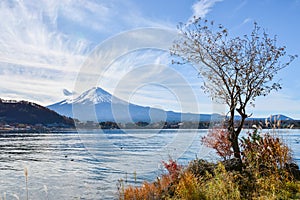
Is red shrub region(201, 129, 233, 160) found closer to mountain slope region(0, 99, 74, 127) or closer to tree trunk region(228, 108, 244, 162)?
tree trunk region(228, 108, 244, 162)

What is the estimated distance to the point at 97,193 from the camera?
51.8 ft

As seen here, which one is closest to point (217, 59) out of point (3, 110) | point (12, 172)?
point (12, 172)

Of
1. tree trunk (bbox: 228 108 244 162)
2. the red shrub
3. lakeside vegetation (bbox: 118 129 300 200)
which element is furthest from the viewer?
the red shrub

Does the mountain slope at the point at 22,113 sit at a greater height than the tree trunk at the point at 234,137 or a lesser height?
greater

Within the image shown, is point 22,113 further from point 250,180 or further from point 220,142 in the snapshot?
point 250,180

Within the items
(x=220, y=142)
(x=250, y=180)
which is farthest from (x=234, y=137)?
(x=250, y=180)

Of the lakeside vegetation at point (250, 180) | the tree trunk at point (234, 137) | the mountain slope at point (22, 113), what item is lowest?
the lakeside vegetation at point (250, 180)

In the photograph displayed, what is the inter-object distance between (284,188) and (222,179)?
1141 millimetres

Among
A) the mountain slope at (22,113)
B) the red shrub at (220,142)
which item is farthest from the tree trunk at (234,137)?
the mountain slope at (22,113)

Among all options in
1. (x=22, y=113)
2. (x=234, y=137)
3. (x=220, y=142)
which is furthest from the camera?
(x=22, y=113)

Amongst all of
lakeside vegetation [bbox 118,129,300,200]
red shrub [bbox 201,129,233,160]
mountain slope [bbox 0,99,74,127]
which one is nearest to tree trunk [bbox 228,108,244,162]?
lakeside vegetation [bbox 118,129,300,200]

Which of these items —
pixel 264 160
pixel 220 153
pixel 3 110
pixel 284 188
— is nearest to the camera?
pixel 284 188

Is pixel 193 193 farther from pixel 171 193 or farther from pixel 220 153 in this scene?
pixel 220 153

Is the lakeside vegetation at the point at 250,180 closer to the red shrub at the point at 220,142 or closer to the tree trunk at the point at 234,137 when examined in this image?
the tree trunk at the point at 234,137
